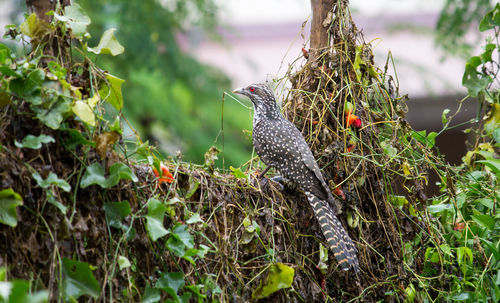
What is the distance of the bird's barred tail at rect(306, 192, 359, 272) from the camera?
3.37 meters

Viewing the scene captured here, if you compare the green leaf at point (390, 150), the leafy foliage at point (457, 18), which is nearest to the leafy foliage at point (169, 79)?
the leafy foliage at point (457, 18)

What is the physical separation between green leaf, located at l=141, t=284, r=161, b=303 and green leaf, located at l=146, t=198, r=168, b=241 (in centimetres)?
26

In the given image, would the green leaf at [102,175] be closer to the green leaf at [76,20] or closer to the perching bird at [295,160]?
the green leaf at [76,20]

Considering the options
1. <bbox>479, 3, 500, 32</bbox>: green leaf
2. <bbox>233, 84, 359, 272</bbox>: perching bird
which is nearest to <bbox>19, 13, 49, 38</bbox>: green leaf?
<bbox>233, 84, 359, 272</bbox>: perching bird

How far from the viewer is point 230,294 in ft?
9.86

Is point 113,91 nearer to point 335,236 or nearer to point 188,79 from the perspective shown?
point 335,236

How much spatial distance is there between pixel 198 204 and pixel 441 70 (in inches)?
409

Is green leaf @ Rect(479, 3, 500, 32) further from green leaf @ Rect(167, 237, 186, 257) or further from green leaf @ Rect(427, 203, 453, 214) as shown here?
green leaf @ Rect(167, 237, 186, 257)

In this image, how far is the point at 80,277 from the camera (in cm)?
237

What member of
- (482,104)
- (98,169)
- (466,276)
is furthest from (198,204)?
(482,104)

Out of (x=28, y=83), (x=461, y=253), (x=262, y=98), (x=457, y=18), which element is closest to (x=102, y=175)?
(x=28, y=83)

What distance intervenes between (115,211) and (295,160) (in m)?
1.65

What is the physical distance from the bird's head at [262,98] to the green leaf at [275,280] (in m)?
1.55

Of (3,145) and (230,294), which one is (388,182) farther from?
Result: (3,145)
